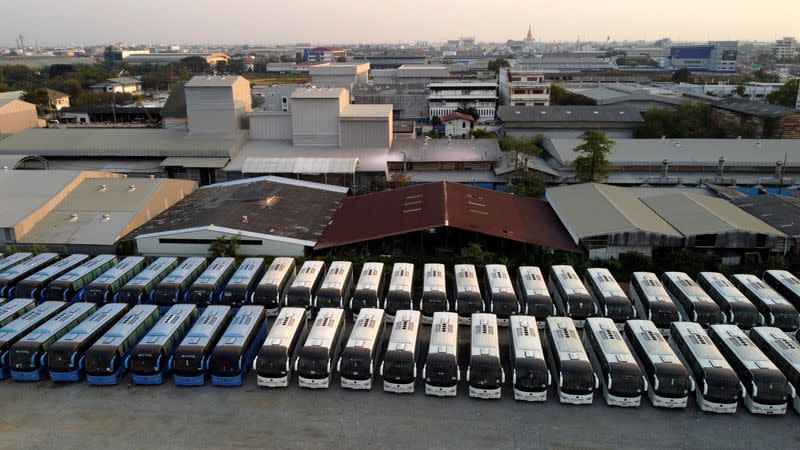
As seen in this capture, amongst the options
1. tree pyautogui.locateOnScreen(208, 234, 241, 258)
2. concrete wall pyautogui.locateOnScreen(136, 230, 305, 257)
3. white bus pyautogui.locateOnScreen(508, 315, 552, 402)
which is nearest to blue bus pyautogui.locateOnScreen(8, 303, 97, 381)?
tree pyautogui.locateOnScreen(208, 234, 241, 258)

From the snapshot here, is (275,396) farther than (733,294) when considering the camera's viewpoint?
No

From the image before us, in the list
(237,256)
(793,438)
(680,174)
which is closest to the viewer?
(793,438)

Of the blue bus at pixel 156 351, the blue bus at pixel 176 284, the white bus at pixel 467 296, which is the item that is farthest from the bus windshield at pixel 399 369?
the blue bus at pixel 176 284

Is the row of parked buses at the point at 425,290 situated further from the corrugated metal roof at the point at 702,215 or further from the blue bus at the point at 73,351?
the corrugated metal roof at the point at 702,215

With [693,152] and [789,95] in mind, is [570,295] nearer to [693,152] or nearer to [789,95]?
[693,152]

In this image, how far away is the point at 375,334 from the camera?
13070 mm

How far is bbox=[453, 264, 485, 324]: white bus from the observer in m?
14.8

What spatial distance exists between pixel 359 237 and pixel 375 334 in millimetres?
6453

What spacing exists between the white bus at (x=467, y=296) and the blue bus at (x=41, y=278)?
11.7 m

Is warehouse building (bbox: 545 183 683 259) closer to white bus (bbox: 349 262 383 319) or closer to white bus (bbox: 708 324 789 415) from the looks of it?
white bus (bbox: 708 324 789 415)

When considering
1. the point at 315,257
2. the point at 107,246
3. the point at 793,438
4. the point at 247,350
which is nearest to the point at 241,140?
the point at 107,246

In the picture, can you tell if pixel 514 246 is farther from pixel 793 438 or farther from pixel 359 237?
pixel 793 438

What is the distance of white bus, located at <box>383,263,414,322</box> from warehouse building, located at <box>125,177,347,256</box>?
416cm

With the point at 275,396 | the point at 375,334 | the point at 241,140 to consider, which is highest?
the point at 241,140
